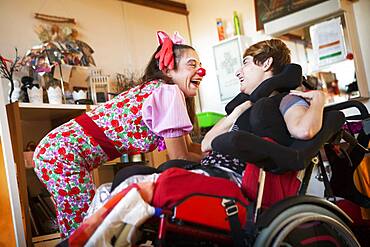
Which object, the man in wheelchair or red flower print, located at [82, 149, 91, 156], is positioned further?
red flower print, located at [82, 149, 91, 156]

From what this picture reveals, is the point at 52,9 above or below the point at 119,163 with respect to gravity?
above

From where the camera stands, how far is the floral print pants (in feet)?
5.45

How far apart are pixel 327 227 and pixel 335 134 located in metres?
0.31

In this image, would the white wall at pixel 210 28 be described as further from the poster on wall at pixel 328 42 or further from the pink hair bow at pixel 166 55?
the pink hair bow at pixel 166 55

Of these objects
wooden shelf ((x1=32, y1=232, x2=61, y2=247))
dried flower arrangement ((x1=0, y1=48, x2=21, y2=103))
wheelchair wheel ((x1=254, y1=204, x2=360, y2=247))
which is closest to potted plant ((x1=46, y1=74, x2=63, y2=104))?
dried flower arrangement ((x1=0, y1=48, x2=21, y2=103))

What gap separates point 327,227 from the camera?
1290 millimetres

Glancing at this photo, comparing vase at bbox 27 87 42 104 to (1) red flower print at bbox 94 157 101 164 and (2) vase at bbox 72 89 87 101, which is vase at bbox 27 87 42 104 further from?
(1) red flower print at bbox 94 157 101 164

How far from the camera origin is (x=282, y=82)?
1520 millimetres

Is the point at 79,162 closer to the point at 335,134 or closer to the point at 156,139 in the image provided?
the point at 156,139

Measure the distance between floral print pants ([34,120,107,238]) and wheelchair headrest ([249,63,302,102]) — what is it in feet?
2.16

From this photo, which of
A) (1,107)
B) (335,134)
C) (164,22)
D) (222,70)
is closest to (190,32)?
(164,22)

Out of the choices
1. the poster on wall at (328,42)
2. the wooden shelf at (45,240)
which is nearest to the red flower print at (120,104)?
the wooden shelf at (45,240)

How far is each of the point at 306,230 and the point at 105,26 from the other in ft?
9.30

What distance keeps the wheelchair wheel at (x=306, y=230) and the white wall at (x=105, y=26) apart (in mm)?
2458
